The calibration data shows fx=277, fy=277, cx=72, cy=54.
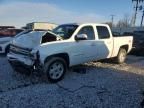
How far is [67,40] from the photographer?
9016 mm

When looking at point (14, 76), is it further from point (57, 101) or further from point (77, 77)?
point (57, 101)

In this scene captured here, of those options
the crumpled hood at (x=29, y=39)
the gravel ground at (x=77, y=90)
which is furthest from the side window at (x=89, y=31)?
the crumpled hood at (x=29, y=39)

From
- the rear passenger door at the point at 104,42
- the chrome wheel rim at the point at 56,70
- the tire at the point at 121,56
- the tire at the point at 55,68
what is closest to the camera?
the tire at the point at 55,68

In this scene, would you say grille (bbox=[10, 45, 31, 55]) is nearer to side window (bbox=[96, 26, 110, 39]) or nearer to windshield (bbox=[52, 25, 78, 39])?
windshield (bbox=[52, 25, 78, 39])

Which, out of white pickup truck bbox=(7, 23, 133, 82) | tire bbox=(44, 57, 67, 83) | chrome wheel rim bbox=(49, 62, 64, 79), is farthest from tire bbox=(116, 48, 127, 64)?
chrome wheel rim bbox=(49, 62, 64, 79)

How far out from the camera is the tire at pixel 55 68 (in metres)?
8.30

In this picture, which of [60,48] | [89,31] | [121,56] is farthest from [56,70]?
[121,56]

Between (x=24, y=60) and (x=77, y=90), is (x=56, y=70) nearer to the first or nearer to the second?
(x=24, y=60)

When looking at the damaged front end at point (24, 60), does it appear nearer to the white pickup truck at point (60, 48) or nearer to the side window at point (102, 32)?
the white pickup truck at point (60, 48)

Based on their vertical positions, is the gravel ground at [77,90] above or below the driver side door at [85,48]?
below

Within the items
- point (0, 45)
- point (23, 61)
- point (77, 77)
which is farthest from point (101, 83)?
point (0, 45)

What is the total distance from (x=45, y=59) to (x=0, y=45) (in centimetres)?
683

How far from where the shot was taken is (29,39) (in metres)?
8.89

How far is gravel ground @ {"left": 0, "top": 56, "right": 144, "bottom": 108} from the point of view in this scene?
6.53m
